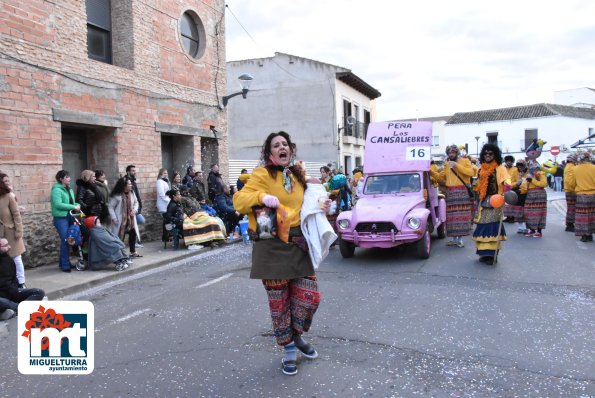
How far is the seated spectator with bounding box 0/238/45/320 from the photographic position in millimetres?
5949

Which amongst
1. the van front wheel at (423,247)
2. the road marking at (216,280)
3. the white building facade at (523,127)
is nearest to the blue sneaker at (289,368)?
the road marking at (216,280)

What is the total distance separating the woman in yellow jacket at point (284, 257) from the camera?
3859 mm

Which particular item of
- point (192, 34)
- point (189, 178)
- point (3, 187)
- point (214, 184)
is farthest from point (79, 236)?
point (192, 34)

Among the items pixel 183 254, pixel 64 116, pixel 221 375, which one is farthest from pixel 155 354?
pixel 64 116

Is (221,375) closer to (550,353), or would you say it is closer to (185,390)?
(185,390)

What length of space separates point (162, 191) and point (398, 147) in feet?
18.1

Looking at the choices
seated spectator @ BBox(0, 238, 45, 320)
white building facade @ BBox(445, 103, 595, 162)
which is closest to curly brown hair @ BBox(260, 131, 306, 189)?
seated spectator @ BBox(0, 238, 45, 320)

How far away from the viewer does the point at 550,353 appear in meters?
4.18

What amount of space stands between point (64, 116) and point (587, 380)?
950 centimetres

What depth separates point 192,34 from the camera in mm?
14273

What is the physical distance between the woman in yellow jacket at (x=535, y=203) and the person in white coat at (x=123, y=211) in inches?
343

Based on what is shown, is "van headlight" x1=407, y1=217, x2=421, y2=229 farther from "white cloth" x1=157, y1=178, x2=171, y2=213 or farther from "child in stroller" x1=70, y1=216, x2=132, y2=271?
"white cloth" x1=157, y1=178, x2=171, y2=213

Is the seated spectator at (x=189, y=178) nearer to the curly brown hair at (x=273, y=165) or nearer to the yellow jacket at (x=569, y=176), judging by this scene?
the curly brown hair at (x=273, y=165)

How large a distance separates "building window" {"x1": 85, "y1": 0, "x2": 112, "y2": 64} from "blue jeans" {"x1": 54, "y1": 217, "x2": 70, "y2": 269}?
15.5 feet
